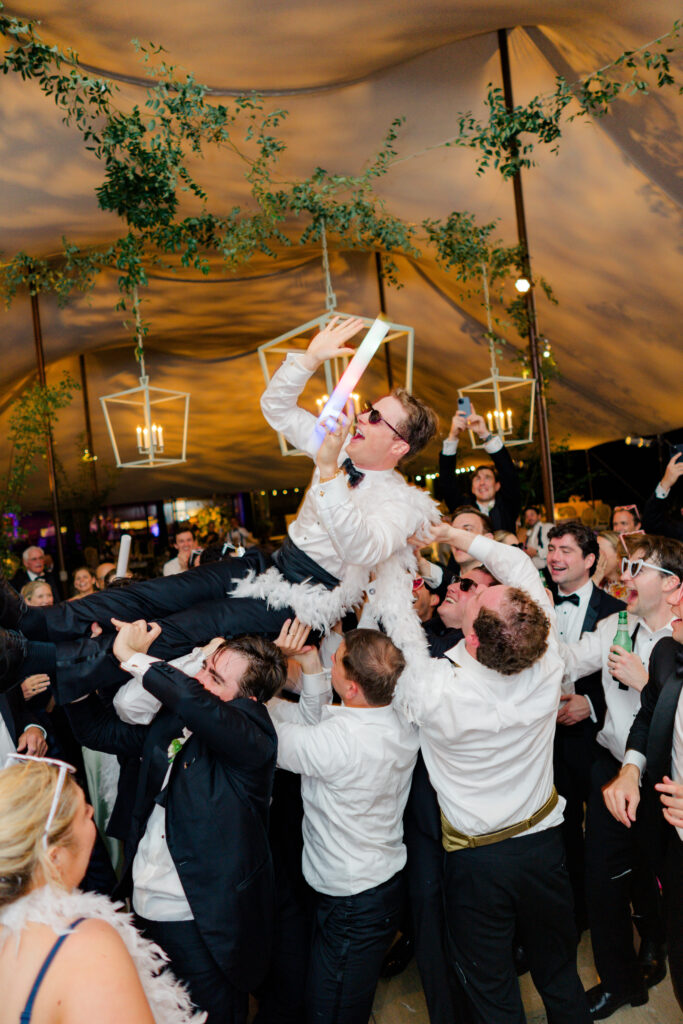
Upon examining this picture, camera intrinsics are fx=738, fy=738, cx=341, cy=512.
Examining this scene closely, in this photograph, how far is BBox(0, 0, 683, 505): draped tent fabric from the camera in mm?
4254

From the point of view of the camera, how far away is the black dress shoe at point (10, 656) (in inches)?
84.9

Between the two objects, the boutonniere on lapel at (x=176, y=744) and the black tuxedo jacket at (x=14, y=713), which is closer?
the boutonniere on lapel at (x=176, y=744)

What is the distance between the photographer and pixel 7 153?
4695 mm

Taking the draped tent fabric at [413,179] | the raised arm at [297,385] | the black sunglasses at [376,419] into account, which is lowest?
the black sunglasses at [376,419]

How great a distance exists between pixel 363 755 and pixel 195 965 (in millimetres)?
713

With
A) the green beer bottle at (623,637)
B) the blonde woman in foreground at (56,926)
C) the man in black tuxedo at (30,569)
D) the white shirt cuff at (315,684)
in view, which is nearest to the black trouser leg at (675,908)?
the green beer bottle at (623,637)

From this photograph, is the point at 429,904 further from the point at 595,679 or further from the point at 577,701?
the point at 595,679

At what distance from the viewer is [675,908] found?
6.67ft

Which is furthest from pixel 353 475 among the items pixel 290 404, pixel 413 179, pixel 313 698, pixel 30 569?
pixel 30 569

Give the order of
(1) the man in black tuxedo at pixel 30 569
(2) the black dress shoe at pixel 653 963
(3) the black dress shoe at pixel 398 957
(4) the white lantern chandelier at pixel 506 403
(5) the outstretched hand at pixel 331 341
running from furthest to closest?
1. (4) the white lantern chandelier at pixel 506 403
2. (1) the man in black tuxedo at pixel 30 569
3. (3) the black dress shoe at pixel 398 957
4. (2) the black dress shoe at pixel 653 963
5. (5) the outstretched hand at pixel 331 341

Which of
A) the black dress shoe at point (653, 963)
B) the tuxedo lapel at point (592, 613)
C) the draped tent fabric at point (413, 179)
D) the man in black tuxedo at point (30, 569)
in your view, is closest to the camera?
the black dress shoe at point (653, 963)

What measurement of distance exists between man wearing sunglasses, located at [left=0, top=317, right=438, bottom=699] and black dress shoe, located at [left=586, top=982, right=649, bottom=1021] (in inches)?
62.5

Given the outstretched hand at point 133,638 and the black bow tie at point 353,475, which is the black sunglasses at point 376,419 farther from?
the outstretched hand at point 133,638

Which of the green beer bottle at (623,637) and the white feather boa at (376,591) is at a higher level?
the white feather boa at (376,591)
